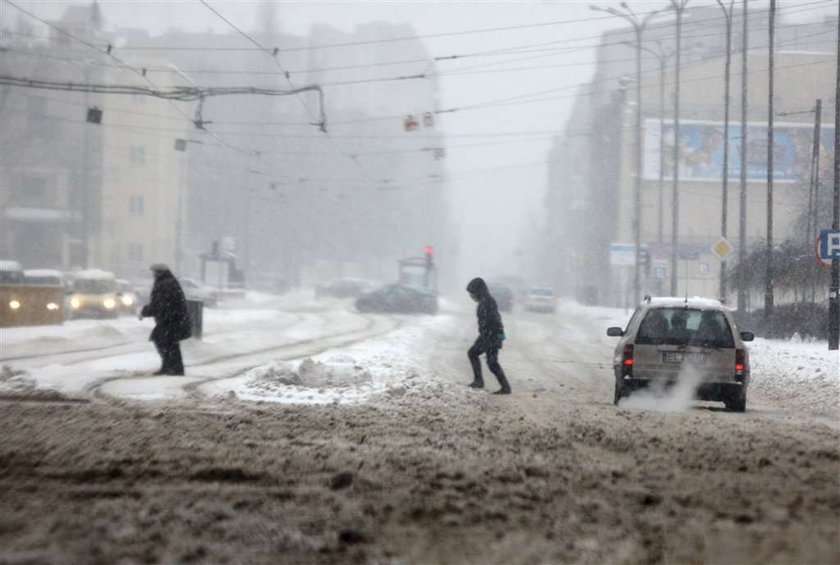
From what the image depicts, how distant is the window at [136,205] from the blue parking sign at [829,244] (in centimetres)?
5997

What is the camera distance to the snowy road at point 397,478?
18.3ft

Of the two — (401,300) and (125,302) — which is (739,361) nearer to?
(125,302)

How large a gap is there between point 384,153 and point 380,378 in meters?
85.2

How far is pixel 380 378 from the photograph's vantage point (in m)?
16.8

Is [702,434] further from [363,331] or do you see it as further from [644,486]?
[363,331]

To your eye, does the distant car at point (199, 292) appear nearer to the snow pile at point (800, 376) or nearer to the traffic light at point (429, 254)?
the traffic light at point (429, 254)

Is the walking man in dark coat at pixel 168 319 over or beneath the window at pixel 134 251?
beneath

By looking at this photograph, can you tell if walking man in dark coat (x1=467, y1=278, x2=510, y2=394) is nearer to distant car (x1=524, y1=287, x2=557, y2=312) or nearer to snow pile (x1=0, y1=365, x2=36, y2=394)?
snow pile (x1=0, y1=365, x2=36, y2=394)

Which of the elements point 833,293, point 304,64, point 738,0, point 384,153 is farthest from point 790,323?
point 304,64

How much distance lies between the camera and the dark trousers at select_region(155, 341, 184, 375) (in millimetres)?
16828

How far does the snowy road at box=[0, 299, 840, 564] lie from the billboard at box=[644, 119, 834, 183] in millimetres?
48627

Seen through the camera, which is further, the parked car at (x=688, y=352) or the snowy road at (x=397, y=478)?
the parked car at (x=688, y=352)

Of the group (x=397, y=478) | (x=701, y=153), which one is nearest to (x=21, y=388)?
(x=397, y=478)

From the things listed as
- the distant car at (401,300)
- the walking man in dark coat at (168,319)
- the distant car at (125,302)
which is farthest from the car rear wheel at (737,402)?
the distant car at (401,300)
